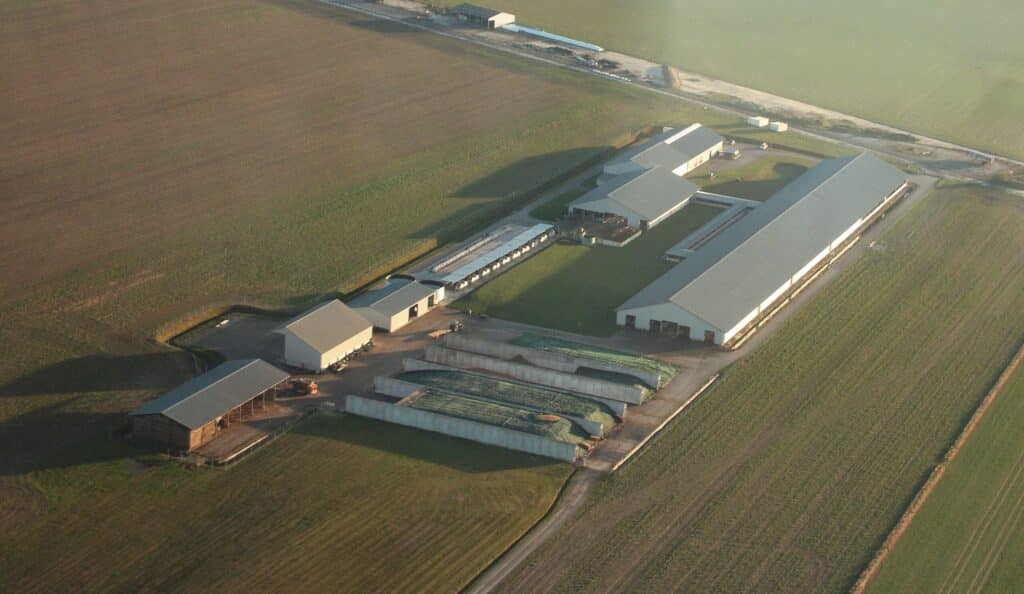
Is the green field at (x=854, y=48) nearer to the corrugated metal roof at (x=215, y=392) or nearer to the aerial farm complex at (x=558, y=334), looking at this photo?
the aerial farm complex at (x=558, y=334)

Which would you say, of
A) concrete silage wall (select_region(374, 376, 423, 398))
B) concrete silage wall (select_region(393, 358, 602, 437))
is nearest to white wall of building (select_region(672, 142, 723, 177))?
concrete silage wall (select_region(393, 358, 602, 437))

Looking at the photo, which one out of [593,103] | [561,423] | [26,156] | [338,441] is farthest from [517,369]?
[593,103]

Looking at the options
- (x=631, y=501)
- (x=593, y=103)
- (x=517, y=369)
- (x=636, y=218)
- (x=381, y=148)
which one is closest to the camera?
(x=631, y=501)

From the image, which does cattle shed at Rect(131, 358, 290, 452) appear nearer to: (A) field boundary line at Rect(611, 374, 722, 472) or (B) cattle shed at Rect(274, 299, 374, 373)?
(B) cattle shed at Rect(274, 299, 374, 373)

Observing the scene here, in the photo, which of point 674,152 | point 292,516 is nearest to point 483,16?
point 674,152

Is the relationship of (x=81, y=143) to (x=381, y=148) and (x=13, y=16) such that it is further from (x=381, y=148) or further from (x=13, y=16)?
(x=13, y=16)

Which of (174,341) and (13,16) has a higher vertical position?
(13,16)

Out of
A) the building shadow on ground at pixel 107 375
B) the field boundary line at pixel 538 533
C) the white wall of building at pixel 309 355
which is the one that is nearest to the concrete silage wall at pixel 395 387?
the white wall of building at pixel 309 355
